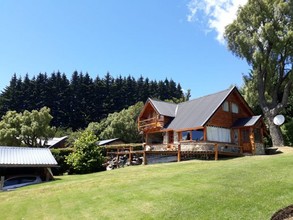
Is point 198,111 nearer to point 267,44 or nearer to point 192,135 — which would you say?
point 192,135

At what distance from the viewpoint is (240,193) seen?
12117mm

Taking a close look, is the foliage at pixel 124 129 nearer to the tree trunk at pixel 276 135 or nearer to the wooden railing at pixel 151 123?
the wooden railing at pixel 151 123

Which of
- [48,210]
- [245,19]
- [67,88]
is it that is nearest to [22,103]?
[67,88]

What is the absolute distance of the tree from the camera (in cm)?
3494

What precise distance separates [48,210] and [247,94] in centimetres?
3337

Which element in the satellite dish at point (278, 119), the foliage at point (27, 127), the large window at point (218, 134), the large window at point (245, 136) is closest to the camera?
the large window at point (218, 134)

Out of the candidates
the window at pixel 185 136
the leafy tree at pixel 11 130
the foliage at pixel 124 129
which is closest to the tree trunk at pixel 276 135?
the window at pixel 185 136

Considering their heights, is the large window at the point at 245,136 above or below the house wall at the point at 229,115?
below

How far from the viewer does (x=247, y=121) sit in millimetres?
33375

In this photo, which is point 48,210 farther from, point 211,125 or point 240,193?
point 211,125

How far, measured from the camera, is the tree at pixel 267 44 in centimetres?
3494

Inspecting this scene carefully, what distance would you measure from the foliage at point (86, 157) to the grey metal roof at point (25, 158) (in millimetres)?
3427

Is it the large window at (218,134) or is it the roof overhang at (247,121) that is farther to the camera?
the roof overhang at (247,121)

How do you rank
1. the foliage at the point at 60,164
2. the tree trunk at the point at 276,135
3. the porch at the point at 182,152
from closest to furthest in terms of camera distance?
the porch at the point at 182,152 < the foliage at the point at 60,164 < the tree trunk at the point at 276,135
